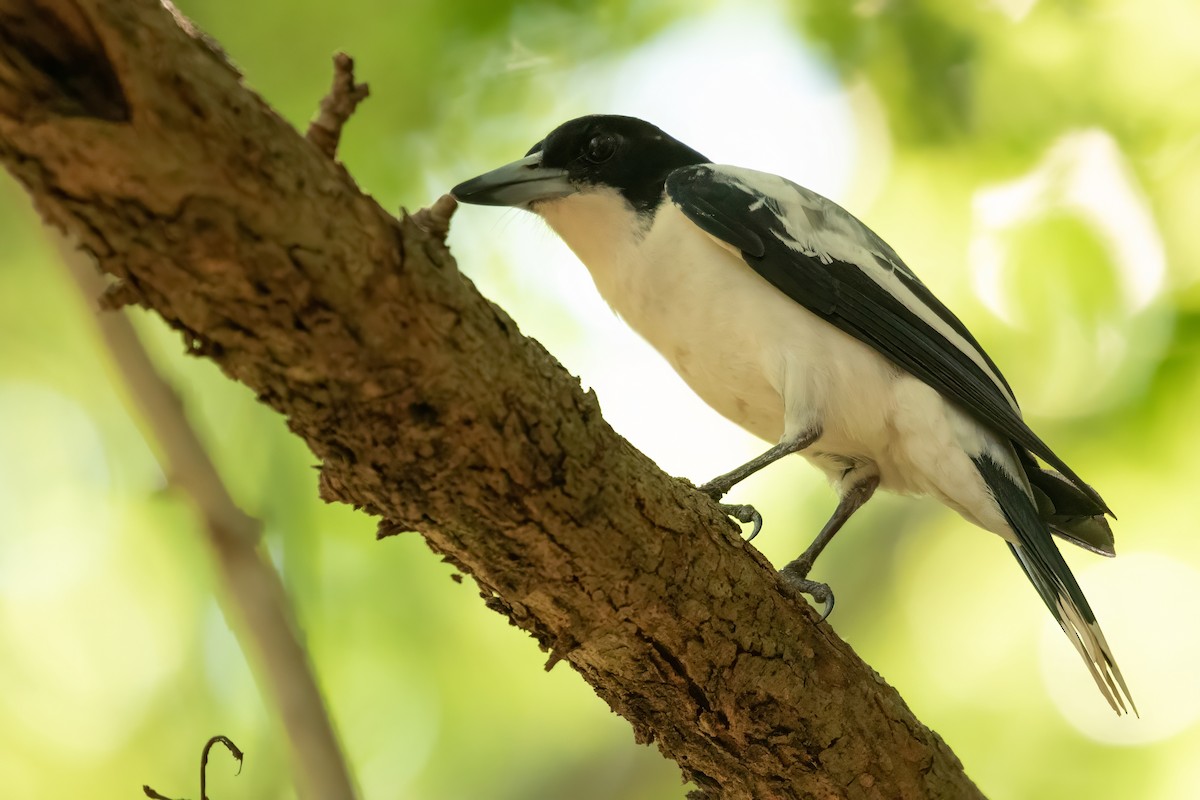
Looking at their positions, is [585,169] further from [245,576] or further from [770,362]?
[245,576]

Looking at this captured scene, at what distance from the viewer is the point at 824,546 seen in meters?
3.53

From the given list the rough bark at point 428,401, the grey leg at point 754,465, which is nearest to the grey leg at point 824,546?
the grey leg at point 754,465

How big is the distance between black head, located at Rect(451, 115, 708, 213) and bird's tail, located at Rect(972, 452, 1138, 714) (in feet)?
4.84

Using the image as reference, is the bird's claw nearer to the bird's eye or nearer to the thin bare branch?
the bird's eye

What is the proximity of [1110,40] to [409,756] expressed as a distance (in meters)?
4.45

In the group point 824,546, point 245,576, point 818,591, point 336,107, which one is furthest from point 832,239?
point 245,576

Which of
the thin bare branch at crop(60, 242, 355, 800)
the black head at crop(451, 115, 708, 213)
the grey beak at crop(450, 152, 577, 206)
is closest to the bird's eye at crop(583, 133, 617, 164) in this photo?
the black head at crop(451, 115, 708, 213)

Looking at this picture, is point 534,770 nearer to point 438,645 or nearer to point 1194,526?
point 438,645

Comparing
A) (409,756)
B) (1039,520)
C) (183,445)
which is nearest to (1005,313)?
(1039,520)

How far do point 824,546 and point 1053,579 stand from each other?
2.24 ft

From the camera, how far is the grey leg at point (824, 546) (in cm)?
Result: 326

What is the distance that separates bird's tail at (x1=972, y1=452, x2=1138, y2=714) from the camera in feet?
10.4

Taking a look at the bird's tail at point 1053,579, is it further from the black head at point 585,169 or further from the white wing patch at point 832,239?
the black head at point 585,169

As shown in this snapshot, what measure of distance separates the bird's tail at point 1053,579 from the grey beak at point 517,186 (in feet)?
5.55
